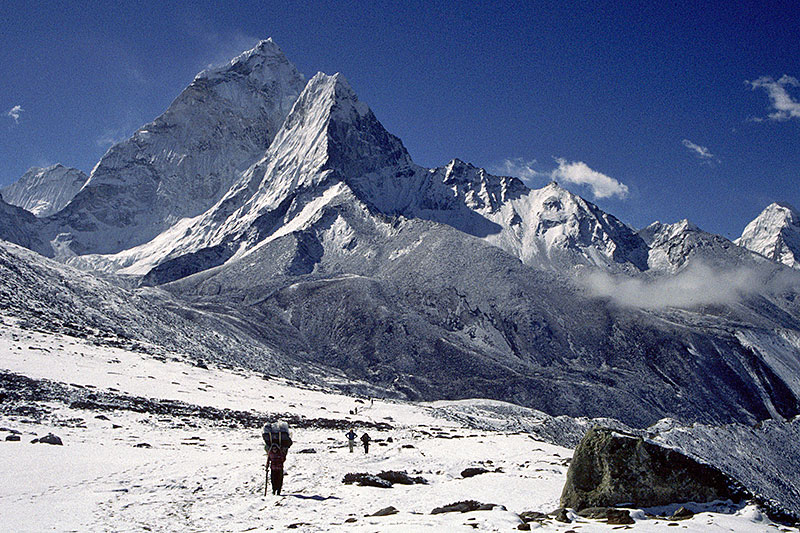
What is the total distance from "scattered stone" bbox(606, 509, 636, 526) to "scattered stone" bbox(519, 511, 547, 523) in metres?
1.57

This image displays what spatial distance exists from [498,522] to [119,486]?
12.4 meters

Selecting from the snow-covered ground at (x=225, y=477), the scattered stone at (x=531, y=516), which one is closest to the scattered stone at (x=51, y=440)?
the snow-covered ground at (x=225, y=477)

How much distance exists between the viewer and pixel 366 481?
70.2ft

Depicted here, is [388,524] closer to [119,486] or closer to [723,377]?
[119,486]

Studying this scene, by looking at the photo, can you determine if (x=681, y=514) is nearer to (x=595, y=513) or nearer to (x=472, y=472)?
(x=595, y=513)

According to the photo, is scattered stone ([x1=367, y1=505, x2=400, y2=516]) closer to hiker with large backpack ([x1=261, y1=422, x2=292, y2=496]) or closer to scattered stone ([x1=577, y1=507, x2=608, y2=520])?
hiker with large backpack ([x1=261, y1=422, x2=292, y2=496])

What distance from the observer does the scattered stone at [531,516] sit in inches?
610

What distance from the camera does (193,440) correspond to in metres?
32.9

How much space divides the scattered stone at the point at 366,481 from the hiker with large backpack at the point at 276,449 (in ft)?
9.00

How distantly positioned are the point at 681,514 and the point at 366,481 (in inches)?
389

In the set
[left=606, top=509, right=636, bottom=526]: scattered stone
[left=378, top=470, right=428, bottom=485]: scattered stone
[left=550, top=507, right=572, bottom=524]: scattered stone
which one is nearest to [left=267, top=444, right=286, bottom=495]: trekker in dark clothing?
[left=378, top=470, right=428, bottom=485]: scattered stone

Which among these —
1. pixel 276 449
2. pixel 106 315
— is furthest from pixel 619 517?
pixel 106 315

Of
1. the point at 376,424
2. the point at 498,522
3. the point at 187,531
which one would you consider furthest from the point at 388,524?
the point at 376,424

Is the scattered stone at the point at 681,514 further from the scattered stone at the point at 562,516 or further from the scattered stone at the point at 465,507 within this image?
the scattered stone at the point at 465,507
